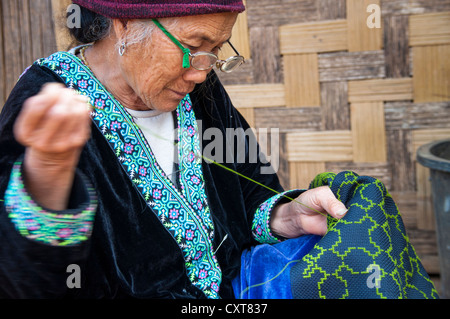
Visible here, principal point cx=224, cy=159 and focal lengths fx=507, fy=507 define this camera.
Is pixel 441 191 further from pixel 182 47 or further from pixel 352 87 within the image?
pixel 182 47

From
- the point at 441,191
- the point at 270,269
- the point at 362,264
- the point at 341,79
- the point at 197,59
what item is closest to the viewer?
the point at 362,264

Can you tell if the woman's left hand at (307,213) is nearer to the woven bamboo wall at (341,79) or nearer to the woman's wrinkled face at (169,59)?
the woman's wrinkled face at (169,59)

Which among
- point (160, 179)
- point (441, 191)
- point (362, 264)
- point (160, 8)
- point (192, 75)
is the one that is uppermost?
point (160, 8)

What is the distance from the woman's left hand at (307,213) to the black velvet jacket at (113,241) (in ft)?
0.49

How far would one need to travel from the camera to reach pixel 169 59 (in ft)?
4.99

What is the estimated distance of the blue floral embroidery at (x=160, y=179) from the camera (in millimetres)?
1558

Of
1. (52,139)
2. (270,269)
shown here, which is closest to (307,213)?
(270,269)

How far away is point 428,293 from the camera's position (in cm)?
149

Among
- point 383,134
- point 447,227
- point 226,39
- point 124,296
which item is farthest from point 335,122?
point 124,296

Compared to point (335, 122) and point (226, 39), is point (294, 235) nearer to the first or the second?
point (226, 39)

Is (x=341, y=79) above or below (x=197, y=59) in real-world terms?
below

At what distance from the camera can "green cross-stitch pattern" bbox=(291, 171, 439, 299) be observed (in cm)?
141

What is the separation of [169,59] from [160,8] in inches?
6.0

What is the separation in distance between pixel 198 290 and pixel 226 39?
822mm
